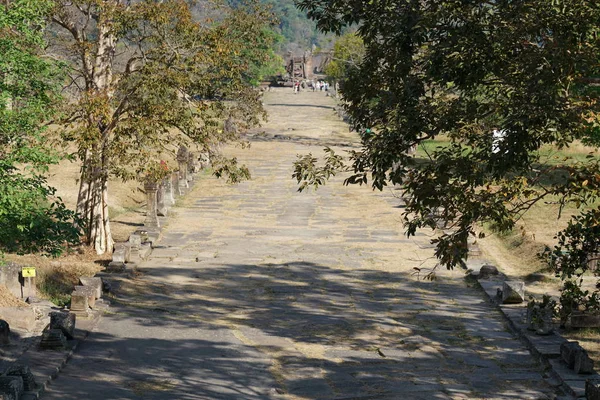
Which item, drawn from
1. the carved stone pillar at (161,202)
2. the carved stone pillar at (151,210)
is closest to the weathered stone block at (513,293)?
the carved stone pillar at (151,210)

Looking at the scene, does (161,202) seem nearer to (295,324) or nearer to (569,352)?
(295,324)

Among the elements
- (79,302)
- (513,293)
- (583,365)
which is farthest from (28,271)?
(583,365)

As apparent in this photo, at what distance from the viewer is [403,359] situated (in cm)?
1284

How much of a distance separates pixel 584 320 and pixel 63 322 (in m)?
7.41

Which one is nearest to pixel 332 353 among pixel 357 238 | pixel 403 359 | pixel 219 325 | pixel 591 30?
pixel 403 359

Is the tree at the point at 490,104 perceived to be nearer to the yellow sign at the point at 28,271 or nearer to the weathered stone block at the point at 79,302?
the weathered stone block at the point at 79,302

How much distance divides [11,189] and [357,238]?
1094cm

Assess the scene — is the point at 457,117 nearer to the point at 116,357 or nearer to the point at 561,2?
the point at 561,2

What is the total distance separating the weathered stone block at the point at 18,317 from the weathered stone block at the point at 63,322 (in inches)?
30.1

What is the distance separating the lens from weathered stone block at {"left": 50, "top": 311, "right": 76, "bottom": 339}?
12.8 m

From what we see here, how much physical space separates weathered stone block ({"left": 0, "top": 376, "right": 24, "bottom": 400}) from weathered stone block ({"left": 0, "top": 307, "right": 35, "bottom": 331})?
315 cm

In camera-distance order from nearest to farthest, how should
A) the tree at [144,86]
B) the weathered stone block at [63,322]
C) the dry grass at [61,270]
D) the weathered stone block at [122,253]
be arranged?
the weathered stone block at [63,322] → the dry grass at [61,270] → the tree at [144,86] → the weathered stone block at [122,253]

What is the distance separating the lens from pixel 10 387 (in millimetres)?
10078

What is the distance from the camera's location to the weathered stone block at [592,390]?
33.0 ft
